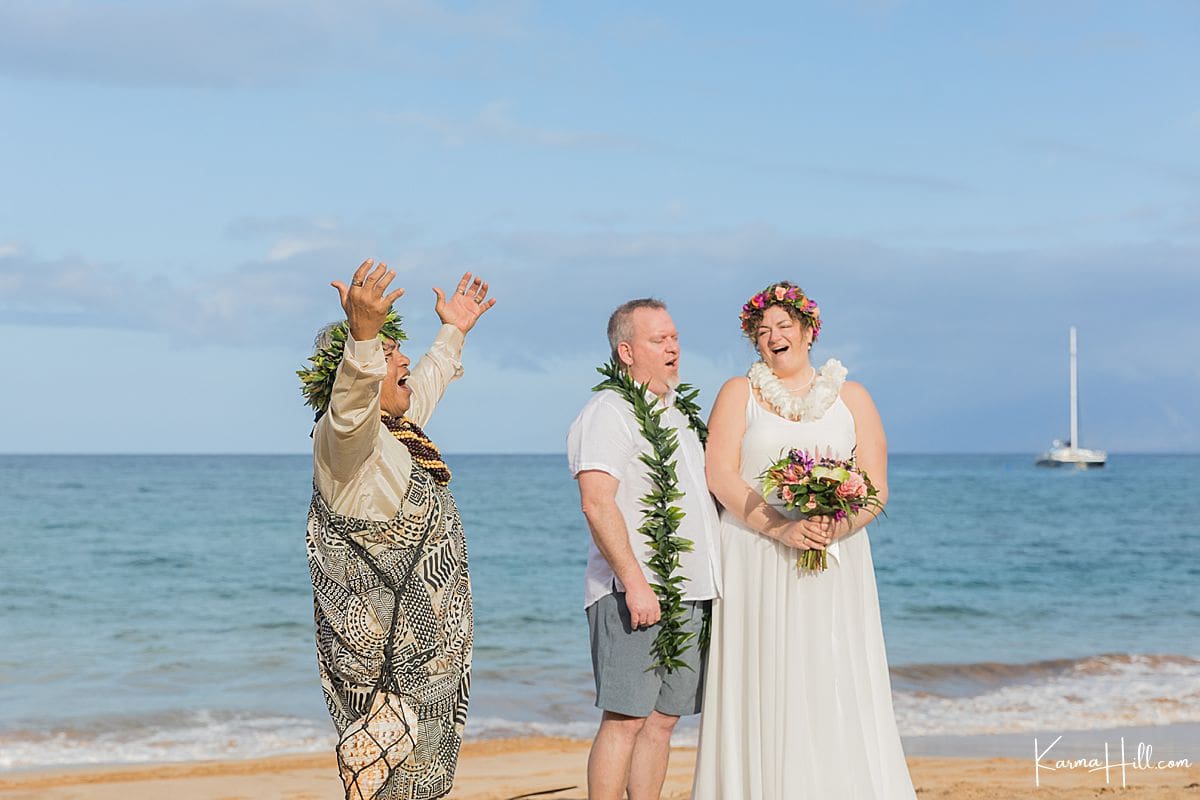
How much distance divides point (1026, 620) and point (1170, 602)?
137 inches

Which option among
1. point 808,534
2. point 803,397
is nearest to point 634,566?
point 808,534

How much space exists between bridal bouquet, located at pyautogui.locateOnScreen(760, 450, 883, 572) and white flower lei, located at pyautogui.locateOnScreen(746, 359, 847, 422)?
Answer: 10.2 inches

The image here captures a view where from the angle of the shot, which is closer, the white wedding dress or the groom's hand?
the groom's hand

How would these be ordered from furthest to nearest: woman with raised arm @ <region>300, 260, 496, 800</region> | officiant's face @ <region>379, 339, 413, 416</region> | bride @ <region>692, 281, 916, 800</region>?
bride @ <region>692, 281, 916, 800</region>, officiant's face @ <region>379, 339, 413, 416</region>, woman with raised arm @ <region>300, 260, 496, 800</region>

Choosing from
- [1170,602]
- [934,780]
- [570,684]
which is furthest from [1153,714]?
[1170,602]

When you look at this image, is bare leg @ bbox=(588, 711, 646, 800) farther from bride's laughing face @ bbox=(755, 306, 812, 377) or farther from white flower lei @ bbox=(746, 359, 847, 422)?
bride's laughing face @ bbox=(755, 306, 812, 377)

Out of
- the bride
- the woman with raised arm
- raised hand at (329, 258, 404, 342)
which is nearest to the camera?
raised hand at (329, 258, 404, 342)

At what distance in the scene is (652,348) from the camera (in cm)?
495

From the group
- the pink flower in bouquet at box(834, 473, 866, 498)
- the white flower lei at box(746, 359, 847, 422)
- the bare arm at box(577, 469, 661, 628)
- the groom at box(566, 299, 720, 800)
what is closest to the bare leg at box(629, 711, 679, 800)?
the groom at box(566, 299, 720, 800)

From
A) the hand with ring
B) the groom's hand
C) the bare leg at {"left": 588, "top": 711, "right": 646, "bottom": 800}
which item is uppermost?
the hand with ring

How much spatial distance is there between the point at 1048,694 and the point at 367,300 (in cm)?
926

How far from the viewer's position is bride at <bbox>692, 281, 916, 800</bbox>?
4.94 m

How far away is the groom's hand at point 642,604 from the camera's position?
186 inches

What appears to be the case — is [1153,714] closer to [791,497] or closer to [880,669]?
[880,669]
